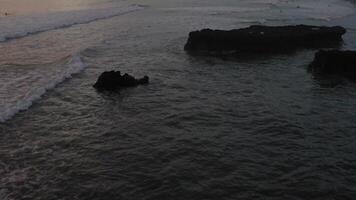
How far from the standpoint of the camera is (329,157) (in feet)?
48.9

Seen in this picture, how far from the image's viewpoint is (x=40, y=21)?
49.5 metres

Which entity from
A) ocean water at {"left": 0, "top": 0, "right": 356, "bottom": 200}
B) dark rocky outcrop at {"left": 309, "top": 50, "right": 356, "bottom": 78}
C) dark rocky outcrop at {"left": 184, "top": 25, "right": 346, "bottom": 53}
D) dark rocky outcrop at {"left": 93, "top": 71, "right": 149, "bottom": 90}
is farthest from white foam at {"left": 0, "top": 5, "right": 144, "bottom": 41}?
dark rocky outcrop at {"left": 309, "top": 50, "right": 356, "bottom": 78}

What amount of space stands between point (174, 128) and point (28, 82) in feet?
32.4

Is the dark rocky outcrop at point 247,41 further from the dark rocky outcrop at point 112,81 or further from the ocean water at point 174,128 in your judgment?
the dark rocky outcrop at point 112,81

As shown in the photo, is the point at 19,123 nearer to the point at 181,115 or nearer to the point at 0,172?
the point at 0,172

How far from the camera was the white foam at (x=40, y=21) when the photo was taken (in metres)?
42.2

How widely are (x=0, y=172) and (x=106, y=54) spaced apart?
19198 mm

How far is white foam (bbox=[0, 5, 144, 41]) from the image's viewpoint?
1661 inches

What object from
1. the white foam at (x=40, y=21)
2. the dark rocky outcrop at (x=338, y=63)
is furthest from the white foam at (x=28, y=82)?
the dark rocky outcrop at (x=338, y=63)

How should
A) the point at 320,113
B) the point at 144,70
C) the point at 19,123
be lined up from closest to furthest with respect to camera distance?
1. the point at 19,123
2. the point at 320,113
3. the point at 144,70

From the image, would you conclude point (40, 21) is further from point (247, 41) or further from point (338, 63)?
point (338, 63)

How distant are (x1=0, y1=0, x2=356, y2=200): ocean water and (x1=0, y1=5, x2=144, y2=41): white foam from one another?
1016 centimetres

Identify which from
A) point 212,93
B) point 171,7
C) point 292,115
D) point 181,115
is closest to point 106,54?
point 212,93

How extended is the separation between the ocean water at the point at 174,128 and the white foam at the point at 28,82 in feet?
0.19
